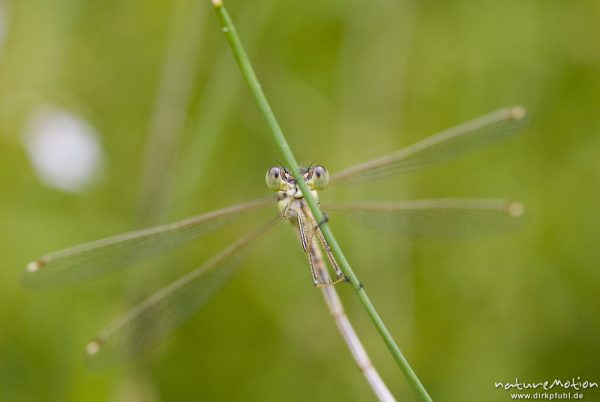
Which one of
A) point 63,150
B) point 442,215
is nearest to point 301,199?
point 442,215

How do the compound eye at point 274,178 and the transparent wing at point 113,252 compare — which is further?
the transparent wing at point 113,252

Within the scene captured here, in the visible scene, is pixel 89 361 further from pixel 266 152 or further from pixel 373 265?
pixel 266 152

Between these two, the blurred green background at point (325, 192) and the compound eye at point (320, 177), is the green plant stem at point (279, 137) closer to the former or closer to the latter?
the compound eye at point (320, 177)

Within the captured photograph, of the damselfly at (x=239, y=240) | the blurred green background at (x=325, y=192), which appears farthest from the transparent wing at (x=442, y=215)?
the blurred green background at (x=325, y=192)

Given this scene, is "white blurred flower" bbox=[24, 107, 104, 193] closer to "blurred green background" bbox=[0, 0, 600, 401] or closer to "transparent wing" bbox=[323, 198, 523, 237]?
"blurred green background" bbox=[0, 0, 600, 401]

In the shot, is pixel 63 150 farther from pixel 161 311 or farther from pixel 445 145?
pixel 445 145
